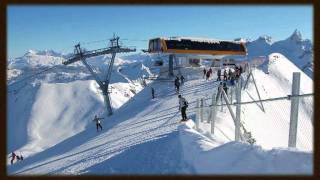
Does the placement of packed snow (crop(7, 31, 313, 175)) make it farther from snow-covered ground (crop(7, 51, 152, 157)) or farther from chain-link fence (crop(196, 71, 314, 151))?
snow-covered ground (crop(7, 51, 152, 157))

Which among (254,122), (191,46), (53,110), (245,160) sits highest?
(191,46)

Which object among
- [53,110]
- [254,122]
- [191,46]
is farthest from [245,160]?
[53,110]

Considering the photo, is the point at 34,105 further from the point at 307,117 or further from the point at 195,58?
the point at 307,117

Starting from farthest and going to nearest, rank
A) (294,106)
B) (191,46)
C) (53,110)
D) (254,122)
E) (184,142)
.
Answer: (53,110), (191,46), (254,122), (184,142), (294,106)

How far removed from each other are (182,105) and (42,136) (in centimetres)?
9582

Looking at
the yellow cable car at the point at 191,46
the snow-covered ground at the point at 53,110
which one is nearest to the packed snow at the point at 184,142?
the yellow cable car at the point at 191,46

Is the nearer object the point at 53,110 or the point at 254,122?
the point at 254,122

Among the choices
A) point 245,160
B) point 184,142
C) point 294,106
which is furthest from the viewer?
point 184,142

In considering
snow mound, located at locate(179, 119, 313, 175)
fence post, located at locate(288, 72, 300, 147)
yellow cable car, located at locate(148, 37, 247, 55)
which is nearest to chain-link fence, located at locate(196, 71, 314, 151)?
snow mound, located at locate(179, 119, 313, 175)

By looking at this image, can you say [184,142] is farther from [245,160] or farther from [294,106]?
[294,106]

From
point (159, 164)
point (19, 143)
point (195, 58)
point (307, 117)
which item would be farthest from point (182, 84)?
point (19, 143)

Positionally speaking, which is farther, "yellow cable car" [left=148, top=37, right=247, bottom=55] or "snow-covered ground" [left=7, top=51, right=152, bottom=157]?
"snow-covered ground" [left=7, top=51, right=152, bottom=157]

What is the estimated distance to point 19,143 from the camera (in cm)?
10725

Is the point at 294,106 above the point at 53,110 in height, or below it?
above
